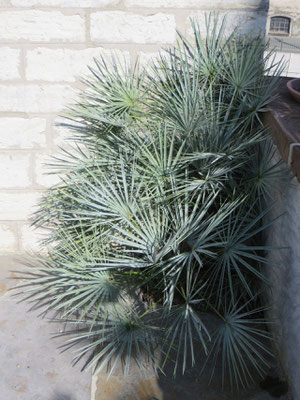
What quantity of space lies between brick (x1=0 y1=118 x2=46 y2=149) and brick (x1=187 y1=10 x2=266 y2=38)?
110cm

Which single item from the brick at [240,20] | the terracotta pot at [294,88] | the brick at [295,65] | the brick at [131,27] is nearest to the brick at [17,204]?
the brick at [131,27]

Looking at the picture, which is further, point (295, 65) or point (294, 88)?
point (295, 65)

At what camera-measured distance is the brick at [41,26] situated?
8.69ft

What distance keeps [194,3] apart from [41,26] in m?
0.89

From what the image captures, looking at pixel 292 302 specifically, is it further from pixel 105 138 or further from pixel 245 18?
pixel 245 18

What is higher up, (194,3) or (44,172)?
(194,3)

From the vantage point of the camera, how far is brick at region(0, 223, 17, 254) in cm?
307

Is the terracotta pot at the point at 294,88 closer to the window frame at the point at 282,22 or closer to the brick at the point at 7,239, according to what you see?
the brick at the point at 7,239

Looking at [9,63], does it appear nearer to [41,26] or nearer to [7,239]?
[41,26]

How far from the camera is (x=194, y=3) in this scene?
8.59ft

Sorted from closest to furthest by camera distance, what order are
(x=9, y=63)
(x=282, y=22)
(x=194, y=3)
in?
(x=194, y=3) → (x=9, y=63) → (x=282, y=22)

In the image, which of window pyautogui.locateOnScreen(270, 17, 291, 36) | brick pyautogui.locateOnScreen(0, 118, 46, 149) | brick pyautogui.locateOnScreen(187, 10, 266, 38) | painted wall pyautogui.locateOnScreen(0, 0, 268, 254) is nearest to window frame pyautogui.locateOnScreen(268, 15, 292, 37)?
window pyautogui.locateOnScreen(270, 17, 291, 36)

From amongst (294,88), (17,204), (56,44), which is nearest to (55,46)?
(56,44)

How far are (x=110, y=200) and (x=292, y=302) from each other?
0.92 metres
